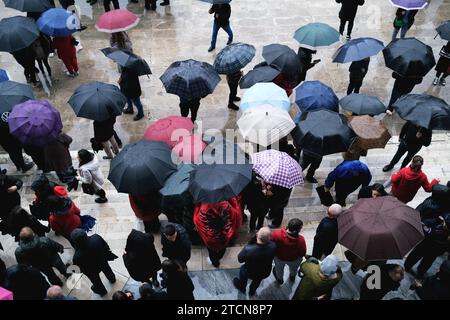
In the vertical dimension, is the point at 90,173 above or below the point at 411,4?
below

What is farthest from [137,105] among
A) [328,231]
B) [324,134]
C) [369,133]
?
[328,231]

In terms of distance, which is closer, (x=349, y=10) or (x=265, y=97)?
(x=265, y=97)

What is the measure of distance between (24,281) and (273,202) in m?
3.54

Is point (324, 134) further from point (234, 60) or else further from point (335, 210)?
point (234, 60)

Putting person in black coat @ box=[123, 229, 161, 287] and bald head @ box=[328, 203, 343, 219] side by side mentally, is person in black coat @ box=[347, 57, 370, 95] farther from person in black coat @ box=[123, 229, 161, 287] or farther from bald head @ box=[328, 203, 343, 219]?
person in black coat @ box=[123, 229, 161, 287]

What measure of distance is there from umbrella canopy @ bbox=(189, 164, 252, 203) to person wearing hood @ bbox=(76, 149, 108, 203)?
1947mm

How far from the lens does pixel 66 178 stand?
822 centimetres

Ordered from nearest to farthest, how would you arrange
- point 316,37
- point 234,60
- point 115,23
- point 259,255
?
1. point 259,255
2. point 234,60
3. point 316,37
4. point 115,23

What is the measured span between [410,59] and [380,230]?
15.4 feet

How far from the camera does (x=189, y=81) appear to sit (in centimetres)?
845

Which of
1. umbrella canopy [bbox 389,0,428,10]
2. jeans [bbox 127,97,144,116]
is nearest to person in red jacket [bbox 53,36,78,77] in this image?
jeans [bbox 127,97,144,116]

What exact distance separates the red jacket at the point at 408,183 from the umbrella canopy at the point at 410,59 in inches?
109

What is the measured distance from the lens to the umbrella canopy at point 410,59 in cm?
884

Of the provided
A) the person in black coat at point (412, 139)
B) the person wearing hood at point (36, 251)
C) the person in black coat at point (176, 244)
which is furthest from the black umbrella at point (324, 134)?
the person wearing hood at point (36, 251)
